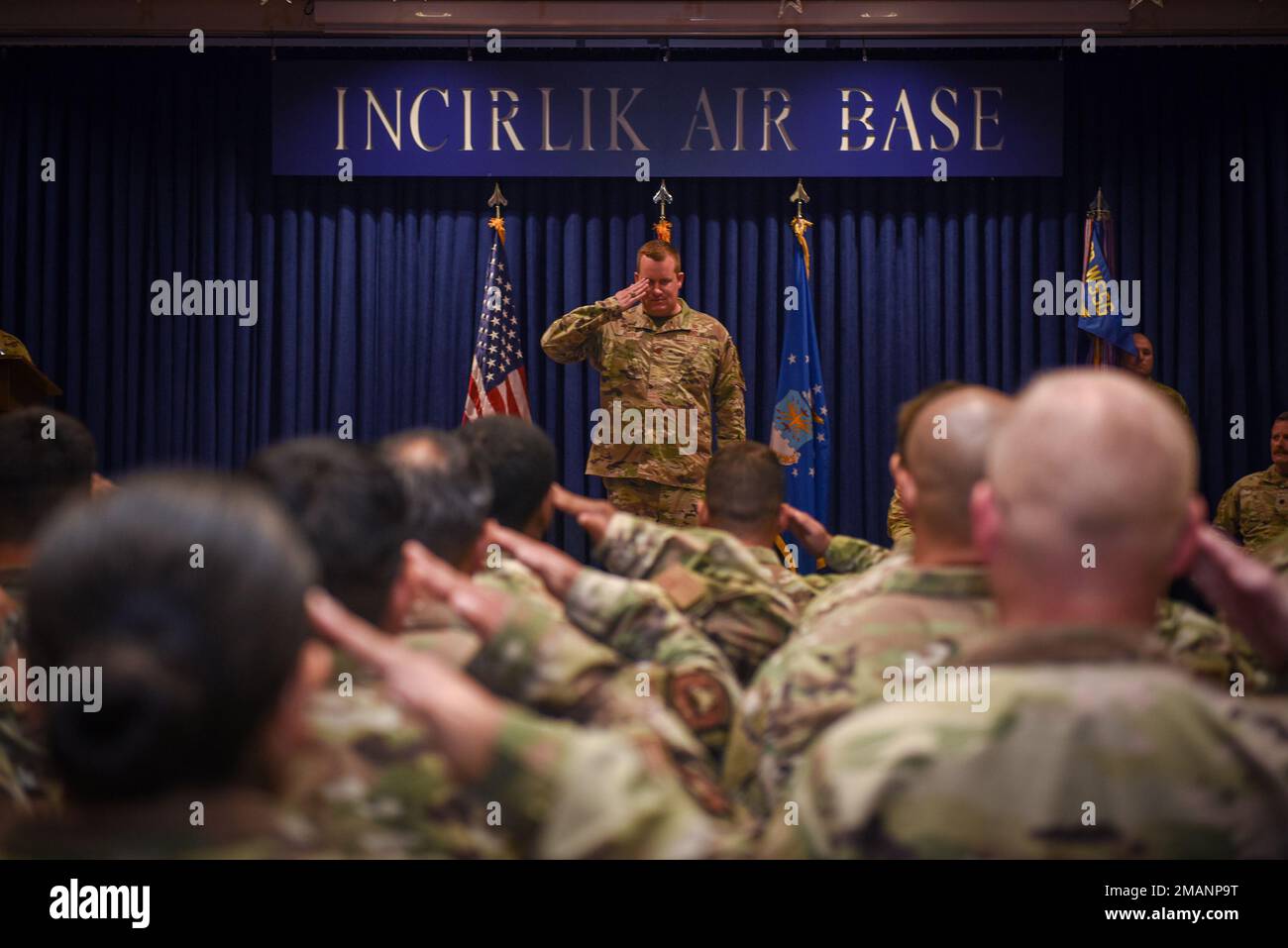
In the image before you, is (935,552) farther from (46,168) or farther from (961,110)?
(46,168)

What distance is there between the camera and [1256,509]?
634cm

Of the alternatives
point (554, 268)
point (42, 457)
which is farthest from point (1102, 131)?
point (42, 457)

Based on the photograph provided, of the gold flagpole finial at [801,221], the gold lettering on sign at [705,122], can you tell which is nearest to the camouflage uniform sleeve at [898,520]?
the gold flagpole finial at [801,221]

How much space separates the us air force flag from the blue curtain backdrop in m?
0.48

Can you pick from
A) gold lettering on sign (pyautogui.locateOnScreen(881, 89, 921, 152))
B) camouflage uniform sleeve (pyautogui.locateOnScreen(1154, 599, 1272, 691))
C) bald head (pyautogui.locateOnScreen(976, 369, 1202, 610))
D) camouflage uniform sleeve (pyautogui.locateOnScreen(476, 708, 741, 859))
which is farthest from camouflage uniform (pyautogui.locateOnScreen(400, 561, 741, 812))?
gold lettering on sign (pyautogui.locateOnScreen(881, 89, 921, 152))

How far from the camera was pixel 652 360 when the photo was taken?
5805mm

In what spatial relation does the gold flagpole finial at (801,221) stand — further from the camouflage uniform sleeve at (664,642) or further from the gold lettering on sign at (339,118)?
the camouflage uniform sleeve at (664,642)

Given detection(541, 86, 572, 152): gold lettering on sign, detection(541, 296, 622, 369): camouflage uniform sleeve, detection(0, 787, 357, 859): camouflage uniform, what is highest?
detection(541, 86, 572, 152): gold lettering on sign

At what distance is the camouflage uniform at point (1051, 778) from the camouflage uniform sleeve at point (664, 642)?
0.79 metres

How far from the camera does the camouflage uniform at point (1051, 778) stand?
1.10 m

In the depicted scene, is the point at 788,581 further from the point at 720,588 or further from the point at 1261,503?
the point at 1261,503

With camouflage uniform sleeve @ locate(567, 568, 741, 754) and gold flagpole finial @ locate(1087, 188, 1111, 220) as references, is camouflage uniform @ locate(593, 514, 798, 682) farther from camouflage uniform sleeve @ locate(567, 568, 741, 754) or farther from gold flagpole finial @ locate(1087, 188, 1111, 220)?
gold flagpole finial @ locate(1087, 188, 1111, 220)

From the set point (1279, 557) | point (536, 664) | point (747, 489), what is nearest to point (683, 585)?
point (747, 489)

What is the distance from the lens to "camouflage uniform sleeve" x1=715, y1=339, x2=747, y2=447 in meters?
5.79
